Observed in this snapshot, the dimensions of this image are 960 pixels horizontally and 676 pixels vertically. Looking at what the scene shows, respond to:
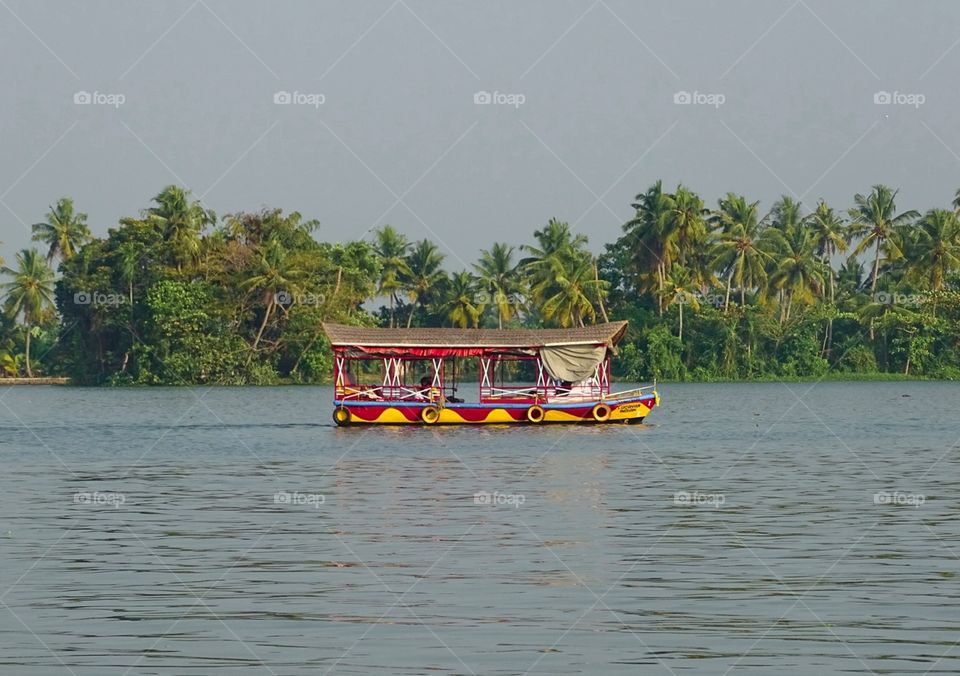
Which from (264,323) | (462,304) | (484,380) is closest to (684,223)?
(462,304)

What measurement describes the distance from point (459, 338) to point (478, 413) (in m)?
2.58

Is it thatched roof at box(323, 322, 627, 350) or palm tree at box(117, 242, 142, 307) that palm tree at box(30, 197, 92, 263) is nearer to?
palm tree at box(117, 242, 142, 307)

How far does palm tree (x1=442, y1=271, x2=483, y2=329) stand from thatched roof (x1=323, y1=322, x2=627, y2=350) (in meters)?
53.8

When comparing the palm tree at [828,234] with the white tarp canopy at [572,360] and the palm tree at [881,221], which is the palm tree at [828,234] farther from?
the white tarp canopy at [572,360]

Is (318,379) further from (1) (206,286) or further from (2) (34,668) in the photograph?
(2) (34,668)

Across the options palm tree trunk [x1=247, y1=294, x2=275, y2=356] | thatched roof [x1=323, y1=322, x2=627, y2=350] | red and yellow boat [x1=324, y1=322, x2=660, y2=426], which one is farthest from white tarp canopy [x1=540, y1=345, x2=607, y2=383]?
palm tree trunk [x1=247, y1=294, x2=275, y2=356]

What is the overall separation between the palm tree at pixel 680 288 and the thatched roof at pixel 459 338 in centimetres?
5448

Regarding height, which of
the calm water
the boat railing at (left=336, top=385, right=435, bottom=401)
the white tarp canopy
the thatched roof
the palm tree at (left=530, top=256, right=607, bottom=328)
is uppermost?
the palm tree at (left=530, top=256, right=607, bottom=328)

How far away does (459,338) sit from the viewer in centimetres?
5012

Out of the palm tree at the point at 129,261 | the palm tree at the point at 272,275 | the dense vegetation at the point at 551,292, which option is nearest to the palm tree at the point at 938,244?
the dense vegetation at the point at 551,292

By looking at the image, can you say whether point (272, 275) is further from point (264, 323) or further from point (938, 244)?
point (938, 244)

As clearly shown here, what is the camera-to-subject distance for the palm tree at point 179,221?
100750 millimetres

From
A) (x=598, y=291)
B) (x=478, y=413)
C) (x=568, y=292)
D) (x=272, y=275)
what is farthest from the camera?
(x=598, y=291)

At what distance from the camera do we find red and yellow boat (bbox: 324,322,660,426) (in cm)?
4947
